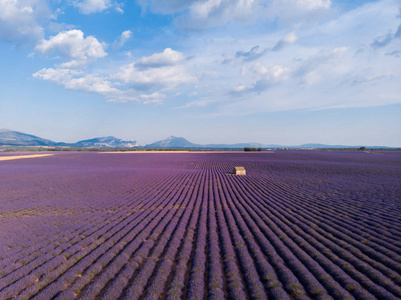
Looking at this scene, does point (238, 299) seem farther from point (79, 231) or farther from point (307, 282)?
point (79, 231)

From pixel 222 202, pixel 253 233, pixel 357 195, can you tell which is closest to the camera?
pixel 253 233

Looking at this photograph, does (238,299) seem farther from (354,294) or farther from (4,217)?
(4,217)

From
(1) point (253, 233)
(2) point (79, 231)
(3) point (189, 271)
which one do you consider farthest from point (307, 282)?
(2) point (79, 231)

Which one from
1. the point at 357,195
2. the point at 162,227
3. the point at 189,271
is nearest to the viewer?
the point at 189,271

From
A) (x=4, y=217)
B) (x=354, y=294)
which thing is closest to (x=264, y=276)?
(x=354, y=294)

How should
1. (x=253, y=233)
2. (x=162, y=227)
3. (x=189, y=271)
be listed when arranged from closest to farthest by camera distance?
(x=189, y=271) → (x=253, y=233) → (x=162, y=227)

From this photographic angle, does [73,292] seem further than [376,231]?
No

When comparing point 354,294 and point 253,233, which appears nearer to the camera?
point 354,294

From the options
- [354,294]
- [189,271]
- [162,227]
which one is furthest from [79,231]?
[354,294]

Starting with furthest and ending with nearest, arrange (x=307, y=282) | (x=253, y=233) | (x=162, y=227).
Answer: (x=162, y=227) < (x=253, y=233) < (x=307, y=282)
